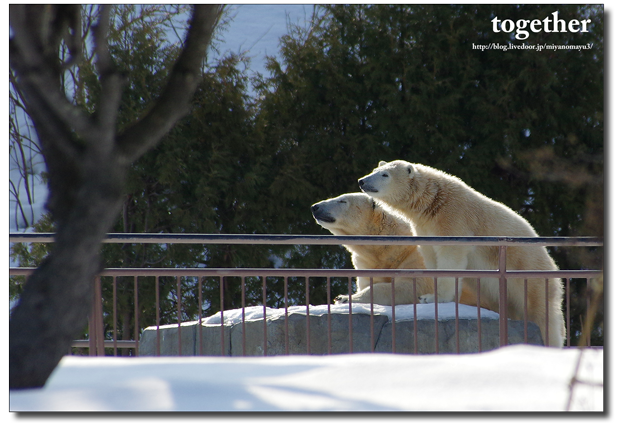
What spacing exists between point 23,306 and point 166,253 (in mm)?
10043

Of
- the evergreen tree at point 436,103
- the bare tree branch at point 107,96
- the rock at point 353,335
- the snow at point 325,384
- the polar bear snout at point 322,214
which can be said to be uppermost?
the evergreen tree at point 436,103

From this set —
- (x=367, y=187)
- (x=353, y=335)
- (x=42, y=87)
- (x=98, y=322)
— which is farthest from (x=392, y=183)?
(x=42, y=87)

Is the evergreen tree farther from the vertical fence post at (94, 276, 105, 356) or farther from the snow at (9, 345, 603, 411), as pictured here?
the snow at (9, 345, 603, 411)

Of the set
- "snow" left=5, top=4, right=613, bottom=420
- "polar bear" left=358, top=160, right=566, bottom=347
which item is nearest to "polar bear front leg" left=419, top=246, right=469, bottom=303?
"polar bear" left=358, top=160, right=566, bottom=347

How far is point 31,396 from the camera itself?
244cm

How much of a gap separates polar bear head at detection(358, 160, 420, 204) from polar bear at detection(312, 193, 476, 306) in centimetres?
48

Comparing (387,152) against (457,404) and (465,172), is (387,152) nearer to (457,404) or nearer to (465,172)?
(465,172)

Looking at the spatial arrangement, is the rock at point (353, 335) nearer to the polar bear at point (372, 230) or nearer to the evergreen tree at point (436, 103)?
the polar bear at point (372, 230)

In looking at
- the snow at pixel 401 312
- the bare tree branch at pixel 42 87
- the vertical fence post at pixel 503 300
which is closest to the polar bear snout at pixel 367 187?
the snow at pixel 401 312

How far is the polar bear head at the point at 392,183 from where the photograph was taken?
260 inches

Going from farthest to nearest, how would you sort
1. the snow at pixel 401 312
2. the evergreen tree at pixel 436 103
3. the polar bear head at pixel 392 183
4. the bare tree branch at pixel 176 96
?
the evergreen tree at pixel 436 103
the polar bear head at pixel 392 183
the snow at pixel 401 312
the bare tree branch at pixel 176 96

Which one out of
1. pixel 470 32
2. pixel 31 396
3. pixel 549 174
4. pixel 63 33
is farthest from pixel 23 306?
pixel 470 32

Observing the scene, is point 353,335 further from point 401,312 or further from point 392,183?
point 392,183

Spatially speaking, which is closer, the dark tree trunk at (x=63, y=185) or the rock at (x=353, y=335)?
the dark tree trunk at (x=63, y=185)
